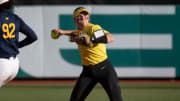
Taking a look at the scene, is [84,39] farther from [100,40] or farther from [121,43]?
[121,43]

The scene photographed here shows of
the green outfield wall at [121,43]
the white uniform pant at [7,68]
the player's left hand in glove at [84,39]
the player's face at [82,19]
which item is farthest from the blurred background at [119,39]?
the white uniform pant at [7,68]

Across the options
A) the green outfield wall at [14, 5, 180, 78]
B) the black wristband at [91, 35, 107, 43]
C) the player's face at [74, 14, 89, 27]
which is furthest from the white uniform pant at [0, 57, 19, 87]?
the green outfield wall at [14, 5, 180, 78]

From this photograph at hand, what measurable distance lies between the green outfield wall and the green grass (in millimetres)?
834

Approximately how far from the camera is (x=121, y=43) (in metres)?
11.4

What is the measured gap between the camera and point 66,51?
37.3 ft

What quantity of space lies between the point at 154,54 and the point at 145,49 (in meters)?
0.30

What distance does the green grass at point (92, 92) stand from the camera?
8.33m

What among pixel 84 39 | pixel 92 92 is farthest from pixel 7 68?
pixel 92 92

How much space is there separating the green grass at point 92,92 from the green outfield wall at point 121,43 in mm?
834

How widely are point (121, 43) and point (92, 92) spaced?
2.59 metres

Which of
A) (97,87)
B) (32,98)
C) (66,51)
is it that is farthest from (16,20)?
(66,51)

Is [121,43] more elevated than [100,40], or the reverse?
[100,40]

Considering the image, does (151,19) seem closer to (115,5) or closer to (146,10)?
(146,10)

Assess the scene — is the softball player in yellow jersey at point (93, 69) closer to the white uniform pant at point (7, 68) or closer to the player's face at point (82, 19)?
the player's face at point (82, 19)
